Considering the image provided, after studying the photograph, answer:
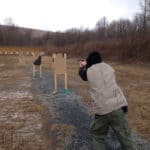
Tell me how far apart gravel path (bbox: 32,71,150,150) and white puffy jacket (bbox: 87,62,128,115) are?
96cm

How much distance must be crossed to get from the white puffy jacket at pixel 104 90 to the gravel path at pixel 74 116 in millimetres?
963

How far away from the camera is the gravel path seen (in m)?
4.49

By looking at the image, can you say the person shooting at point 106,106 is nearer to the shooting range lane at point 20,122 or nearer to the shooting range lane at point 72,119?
the shooting range lane at point 72,119

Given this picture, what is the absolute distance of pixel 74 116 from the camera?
20.4 ft

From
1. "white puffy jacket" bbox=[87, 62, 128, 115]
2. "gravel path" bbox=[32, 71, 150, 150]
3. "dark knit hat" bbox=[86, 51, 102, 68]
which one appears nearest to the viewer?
"white puffy jacket" bbox=[87, 62, 128, 115]

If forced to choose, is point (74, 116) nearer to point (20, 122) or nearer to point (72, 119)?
point (72, 119)

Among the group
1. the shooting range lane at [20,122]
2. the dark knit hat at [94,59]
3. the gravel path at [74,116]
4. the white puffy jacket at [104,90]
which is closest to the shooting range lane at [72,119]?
the gravel path at [74,116]

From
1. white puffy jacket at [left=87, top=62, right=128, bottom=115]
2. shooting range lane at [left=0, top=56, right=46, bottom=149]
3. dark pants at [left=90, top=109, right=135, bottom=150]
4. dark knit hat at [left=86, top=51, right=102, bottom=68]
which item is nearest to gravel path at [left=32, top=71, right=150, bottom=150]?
shooting range lane at [left=0, top=56, right=46, bottom=149]

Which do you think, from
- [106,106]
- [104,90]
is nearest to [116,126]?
[106,106]

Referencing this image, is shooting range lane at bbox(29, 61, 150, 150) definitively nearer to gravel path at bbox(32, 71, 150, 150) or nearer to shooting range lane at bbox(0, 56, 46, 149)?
gravel path at bbox(32, 71, 150, 150)

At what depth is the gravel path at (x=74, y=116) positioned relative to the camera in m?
4.49

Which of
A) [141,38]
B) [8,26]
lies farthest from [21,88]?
[8,26]

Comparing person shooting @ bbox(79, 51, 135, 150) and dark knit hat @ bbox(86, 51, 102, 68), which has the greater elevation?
dark knit hat @ bbox(86, 51, 102, 68)

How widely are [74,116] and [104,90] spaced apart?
2667mm
